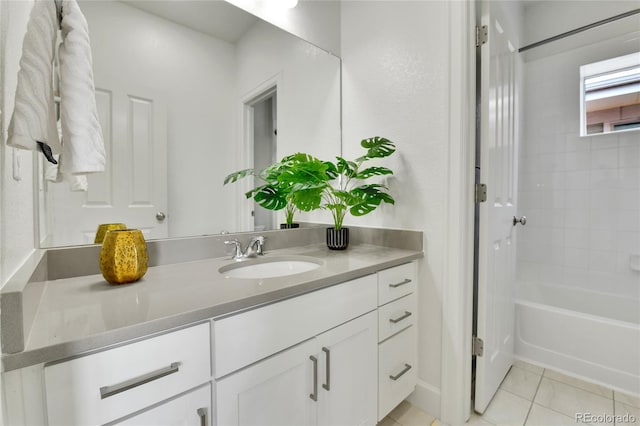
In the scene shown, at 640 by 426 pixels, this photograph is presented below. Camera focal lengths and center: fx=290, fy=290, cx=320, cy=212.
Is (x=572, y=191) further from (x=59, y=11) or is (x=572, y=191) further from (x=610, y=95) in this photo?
(x=59, y=11)

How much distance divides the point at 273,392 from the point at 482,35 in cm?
168

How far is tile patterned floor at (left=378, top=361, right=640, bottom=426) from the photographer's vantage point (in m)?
1.37

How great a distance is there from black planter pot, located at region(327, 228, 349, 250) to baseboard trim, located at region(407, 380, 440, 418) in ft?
2.61

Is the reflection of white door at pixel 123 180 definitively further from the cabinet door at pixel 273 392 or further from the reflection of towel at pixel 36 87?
the cabinet door at pixel 273 392

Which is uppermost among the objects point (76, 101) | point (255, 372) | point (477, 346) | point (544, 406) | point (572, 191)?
point (76, 101)

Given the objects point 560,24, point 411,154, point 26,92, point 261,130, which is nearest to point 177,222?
point 261,130

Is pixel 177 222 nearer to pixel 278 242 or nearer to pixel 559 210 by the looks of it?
pixel 278 242

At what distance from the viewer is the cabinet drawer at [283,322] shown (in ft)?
2.36

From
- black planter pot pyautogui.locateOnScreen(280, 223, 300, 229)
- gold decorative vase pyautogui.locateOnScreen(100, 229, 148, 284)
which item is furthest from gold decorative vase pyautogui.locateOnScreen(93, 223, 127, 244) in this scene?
black planter pot pyautogui.locateOnScreen(280, 223, 300, 229)

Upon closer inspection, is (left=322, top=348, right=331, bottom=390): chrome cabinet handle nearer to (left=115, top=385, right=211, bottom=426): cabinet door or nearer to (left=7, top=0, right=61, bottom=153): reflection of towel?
(left=115, top=385, right=211, bottom=426): cabinet door

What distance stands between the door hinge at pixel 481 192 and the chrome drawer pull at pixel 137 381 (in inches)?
54.0

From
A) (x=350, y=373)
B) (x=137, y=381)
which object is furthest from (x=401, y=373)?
(x=137, y=381)

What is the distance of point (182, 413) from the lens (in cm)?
65

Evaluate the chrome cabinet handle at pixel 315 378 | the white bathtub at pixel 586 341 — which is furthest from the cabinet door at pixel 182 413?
the white bathtub at pixel 586 341
